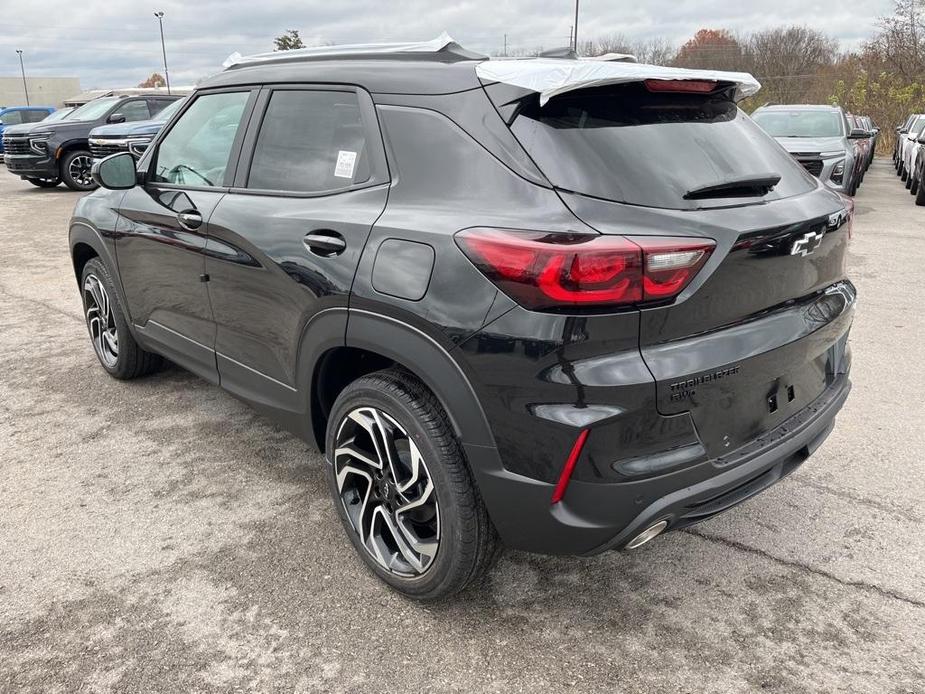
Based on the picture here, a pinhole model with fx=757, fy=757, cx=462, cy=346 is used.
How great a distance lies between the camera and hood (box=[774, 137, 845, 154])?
34.6 ft

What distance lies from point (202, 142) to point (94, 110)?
14.3 meters

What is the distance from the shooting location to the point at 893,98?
27578 mm

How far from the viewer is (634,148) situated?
2.18 meters

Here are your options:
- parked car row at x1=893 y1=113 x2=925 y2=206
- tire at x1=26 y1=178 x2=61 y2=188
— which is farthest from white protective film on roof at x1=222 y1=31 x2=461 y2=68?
tire at x1=26 y1=178 x2=61 y2=188

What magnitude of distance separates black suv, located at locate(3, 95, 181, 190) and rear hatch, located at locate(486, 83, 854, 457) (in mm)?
15312

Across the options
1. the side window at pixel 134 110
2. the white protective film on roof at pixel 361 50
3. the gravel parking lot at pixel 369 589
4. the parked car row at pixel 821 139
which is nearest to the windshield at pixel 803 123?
the parked car row at pixel 821 139

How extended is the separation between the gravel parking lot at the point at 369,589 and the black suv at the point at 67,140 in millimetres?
13048

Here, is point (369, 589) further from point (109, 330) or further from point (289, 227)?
point (109, 330)

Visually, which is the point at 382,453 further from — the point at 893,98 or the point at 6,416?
the point at 893,98

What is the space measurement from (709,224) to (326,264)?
47.5 inches

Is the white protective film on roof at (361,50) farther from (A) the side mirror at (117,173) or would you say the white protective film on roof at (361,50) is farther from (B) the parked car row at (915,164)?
(B) the parked car row at (915,164)

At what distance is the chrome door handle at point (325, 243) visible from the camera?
2.45 m

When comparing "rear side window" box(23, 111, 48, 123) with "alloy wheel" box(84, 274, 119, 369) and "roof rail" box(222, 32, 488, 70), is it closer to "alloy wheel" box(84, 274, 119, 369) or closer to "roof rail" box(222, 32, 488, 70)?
"alloy wheel" box(84, 274, 119, 369)

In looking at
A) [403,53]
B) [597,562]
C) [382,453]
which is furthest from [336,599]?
[403,53]
